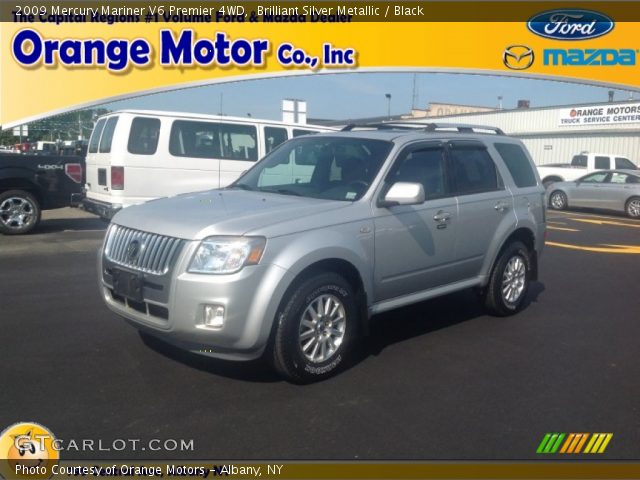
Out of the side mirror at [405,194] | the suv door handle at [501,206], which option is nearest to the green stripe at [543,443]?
the side mirror at [405,194]

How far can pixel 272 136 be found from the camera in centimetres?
1197

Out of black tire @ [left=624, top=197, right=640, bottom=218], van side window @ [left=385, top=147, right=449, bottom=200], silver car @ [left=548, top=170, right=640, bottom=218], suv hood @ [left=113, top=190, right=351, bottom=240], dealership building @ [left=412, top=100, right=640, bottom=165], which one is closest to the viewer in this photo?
suv hood @ [left=113, top=190, right=351, bottom=240]

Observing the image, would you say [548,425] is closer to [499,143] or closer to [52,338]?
[499,143]

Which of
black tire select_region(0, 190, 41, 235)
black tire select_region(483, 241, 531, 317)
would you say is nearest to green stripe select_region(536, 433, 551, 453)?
black tire select_region(483, 241, 531, 317)

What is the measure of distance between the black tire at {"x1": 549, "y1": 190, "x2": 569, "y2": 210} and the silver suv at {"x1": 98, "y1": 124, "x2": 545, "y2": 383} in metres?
13.9

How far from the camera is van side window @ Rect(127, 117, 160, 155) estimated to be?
10358 millimetres

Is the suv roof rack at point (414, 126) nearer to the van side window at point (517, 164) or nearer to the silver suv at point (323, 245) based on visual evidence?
the silver suv at point (323, 245)

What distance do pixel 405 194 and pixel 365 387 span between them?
1.49 m

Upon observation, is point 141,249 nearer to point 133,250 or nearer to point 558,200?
point 133,250

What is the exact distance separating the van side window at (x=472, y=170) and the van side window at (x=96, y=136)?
7.42 metres

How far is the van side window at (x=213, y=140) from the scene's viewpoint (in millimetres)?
10844

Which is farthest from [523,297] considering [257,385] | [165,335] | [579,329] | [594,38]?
[594,38]

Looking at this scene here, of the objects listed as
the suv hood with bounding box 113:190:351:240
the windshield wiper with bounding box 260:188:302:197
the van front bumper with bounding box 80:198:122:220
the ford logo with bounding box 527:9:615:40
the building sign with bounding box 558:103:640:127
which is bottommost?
the van front bumper with bounding box 80:198:122:220

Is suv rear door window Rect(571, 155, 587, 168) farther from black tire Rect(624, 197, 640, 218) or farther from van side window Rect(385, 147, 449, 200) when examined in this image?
van side window Rect(385, 147, 449, 200)
